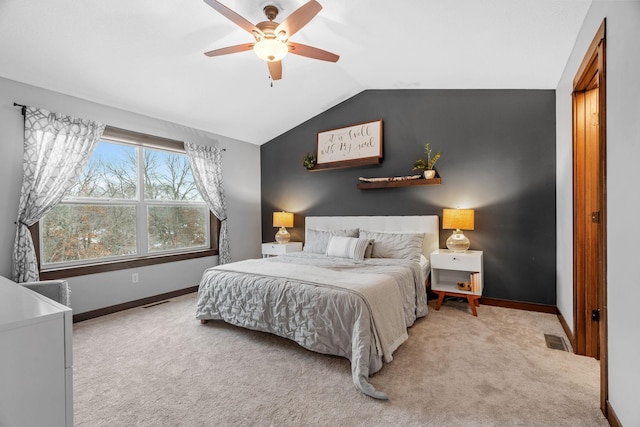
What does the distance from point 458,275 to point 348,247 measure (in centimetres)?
138

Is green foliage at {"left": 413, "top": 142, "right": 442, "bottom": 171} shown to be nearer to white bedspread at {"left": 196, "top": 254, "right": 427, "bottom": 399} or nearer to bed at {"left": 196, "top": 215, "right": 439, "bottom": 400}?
bed at {"left": 196, "top": 215, "right": 439, "bottom": 400}

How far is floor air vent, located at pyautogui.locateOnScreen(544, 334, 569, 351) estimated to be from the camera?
2550 millimetres

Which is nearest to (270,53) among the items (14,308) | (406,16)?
(406,16)

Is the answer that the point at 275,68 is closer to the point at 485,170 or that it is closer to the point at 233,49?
the point at 233,49

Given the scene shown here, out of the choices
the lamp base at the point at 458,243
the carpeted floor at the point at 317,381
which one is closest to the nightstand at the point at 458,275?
the lamp base at the point at 458,243

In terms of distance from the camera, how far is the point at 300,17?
2.08 metres

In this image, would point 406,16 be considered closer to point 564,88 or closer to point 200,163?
point 564,88

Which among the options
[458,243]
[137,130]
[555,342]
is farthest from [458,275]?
[137,130]

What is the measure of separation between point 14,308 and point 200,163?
3719 millimetres

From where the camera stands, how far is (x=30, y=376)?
97cm

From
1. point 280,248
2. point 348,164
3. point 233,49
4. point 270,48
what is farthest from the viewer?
point 280,248

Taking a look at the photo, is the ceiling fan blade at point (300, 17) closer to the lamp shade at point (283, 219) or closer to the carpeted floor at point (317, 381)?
the carpeted floor at point (317, 381)

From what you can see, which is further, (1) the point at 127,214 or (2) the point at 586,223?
(1) the point at 127,214
